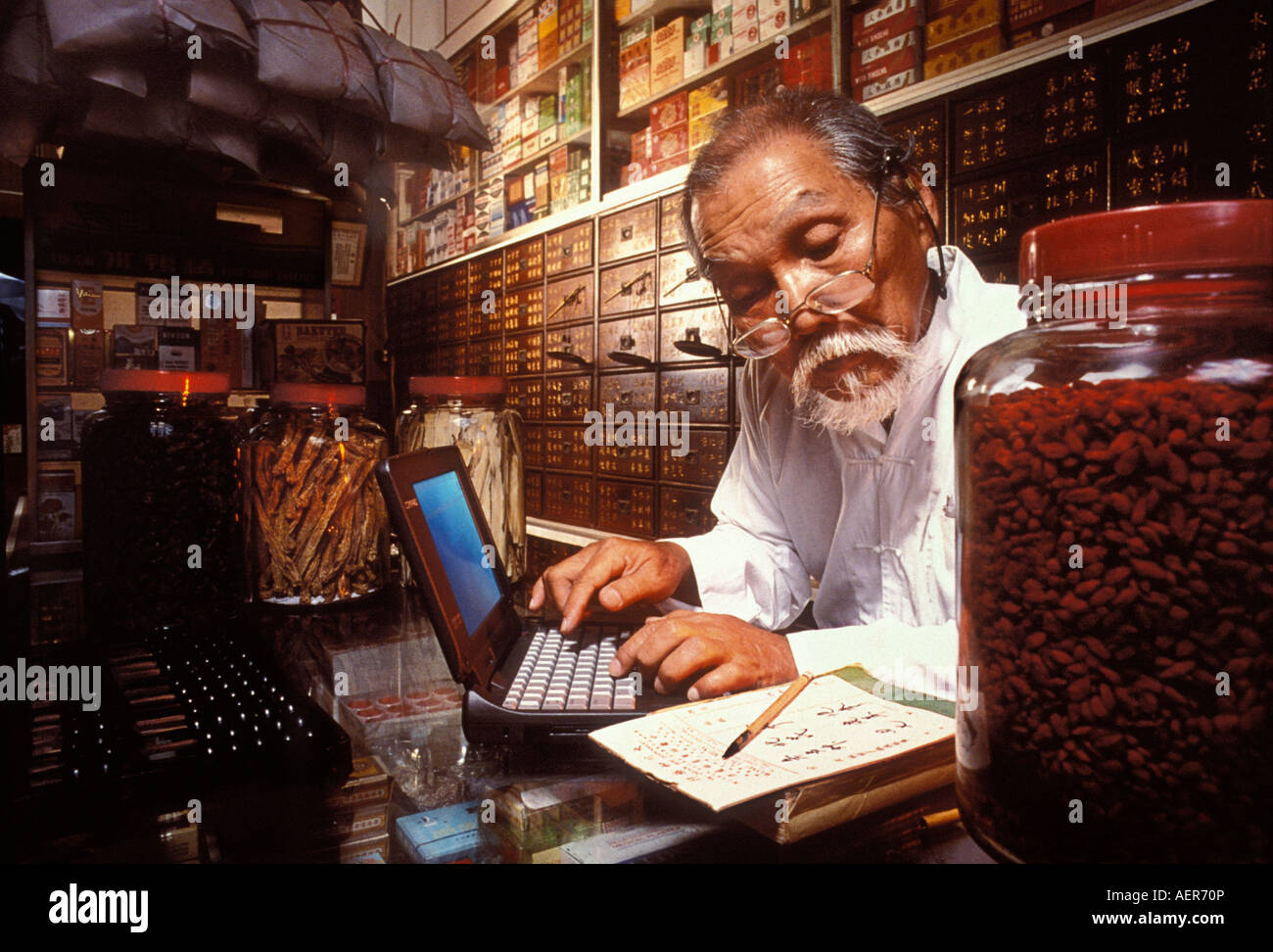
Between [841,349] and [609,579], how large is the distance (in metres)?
0.41

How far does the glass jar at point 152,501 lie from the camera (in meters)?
0.85

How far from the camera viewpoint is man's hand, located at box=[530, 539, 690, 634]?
83cm

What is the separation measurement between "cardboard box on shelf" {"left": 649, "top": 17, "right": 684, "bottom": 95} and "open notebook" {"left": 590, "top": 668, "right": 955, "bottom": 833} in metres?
2.65

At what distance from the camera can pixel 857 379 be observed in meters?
0.91

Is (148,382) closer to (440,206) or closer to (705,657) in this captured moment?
(705,657)

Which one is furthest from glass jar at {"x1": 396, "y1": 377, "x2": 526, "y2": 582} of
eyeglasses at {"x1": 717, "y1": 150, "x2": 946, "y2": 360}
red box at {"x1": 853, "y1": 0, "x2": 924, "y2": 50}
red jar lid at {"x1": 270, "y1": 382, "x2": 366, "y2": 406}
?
red box at {"x1": 853, "y1": 0, "x2": 924, "y2": 50}

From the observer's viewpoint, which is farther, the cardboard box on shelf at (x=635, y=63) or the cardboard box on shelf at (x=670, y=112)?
the cardboard box on shelf at (x=635, y=63)

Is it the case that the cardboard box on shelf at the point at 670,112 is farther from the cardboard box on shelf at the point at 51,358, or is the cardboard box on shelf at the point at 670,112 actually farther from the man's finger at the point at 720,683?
the man's finger at the point at 720,683

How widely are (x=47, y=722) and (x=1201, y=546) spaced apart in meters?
0.71

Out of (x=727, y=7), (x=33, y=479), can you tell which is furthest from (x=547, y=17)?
(x=33, y=479)

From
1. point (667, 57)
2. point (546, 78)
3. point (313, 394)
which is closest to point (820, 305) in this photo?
point (313, 394)

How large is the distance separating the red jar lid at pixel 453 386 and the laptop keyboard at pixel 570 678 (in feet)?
1.40

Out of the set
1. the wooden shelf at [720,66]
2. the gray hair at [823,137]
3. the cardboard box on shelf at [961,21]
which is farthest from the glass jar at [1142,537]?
the wooden shelf at [720,66]

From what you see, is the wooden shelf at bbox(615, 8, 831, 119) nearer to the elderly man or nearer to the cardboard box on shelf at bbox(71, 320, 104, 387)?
the elderly man
